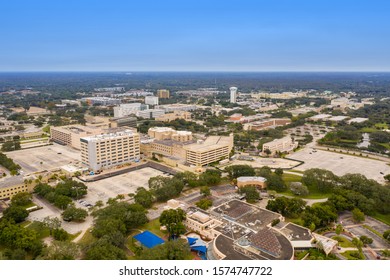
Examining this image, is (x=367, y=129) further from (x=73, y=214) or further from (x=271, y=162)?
(x=73, y=214)

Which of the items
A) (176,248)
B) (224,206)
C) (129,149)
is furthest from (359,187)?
(129,149)

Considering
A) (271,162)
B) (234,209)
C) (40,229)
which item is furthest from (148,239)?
(271,162)

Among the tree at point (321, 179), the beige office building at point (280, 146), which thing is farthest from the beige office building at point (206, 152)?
the tree at point (321, 179)

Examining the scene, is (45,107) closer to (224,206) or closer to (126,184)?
(126,184)

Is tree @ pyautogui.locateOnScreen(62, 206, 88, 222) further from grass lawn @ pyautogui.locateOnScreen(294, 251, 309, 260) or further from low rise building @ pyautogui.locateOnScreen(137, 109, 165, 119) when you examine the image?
low rise building @ pyautogui.locateOnScreen(137, 109, 165, 119)

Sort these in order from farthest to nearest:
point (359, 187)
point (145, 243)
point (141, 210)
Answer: point (359, 187), point (141, 210), point (145, 243)

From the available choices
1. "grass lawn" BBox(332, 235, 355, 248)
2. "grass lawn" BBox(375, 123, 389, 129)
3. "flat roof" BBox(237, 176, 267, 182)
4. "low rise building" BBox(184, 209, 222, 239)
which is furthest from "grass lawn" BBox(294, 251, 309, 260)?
"grass lawn" BBox(375, 123, 389, 129)
